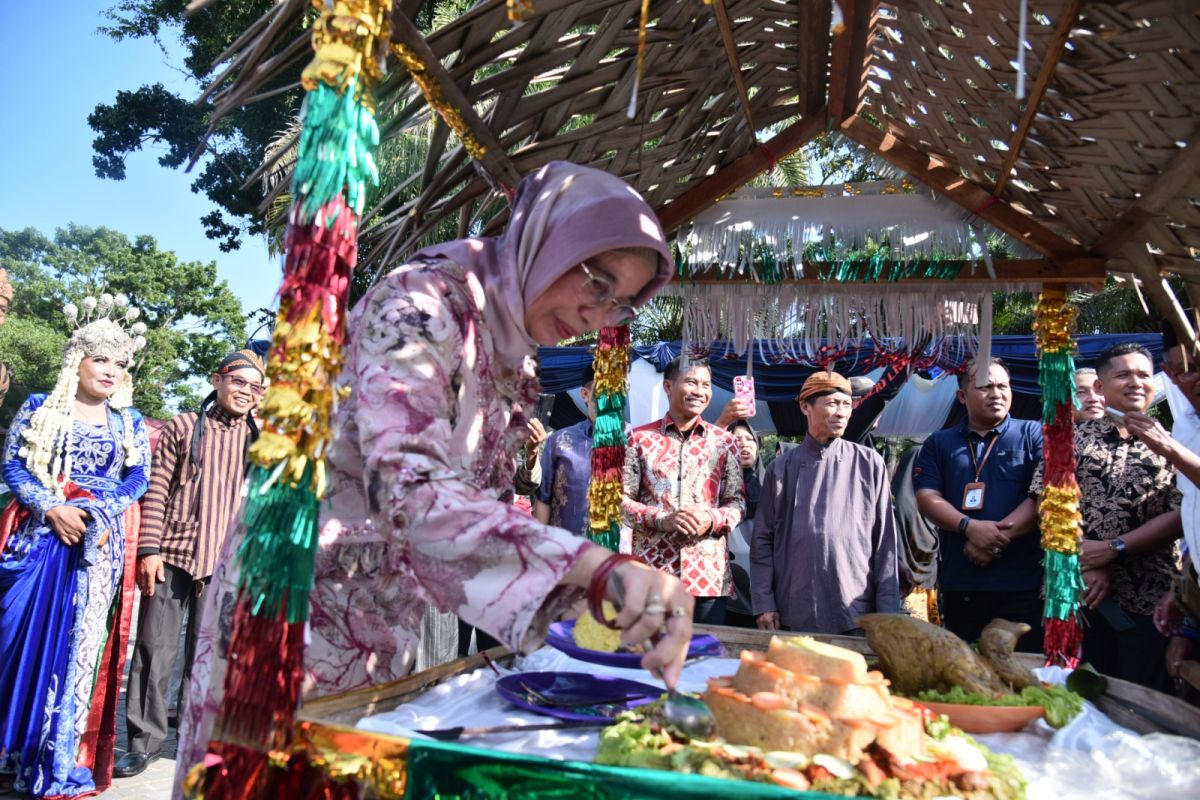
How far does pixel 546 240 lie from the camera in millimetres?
1463

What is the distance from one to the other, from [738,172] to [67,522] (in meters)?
3.38

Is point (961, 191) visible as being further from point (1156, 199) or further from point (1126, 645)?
point (1126, 645)

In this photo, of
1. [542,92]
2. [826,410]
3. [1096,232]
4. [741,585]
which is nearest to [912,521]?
[741,585]

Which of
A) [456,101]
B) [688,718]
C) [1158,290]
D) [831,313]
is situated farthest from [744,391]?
[688,718]

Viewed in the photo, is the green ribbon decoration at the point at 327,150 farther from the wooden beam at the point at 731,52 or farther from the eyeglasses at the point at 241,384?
the eyeglasses at the point at 241,384

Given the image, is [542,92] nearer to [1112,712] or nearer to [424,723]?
[424,723]

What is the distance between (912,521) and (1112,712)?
4.42 m

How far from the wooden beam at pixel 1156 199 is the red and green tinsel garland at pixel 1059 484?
1.01ft

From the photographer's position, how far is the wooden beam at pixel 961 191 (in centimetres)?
299

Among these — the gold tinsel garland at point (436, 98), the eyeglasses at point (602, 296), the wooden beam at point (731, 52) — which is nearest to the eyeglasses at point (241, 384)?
the gold tinsel garland at point (436, 98)

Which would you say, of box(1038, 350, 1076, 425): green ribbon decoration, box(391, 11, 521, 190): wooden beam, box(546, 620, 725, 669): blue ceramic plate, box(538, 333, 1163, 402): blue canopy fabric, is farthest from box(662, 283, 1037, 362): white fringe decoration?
box(538, 333, 1163, 402): blue canopy fabric

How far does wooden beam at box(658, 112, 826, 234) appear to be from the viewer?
3.06 meters

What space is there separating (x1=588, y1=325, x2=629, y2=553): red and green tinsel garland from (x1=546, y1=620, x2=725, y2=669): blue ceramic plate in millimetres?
1144

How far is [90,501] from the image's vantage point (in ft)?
12.8
